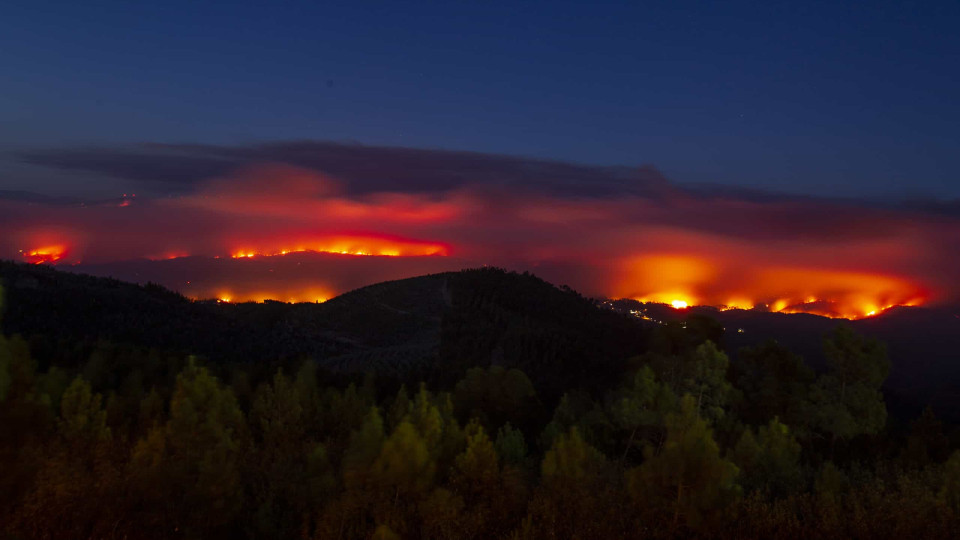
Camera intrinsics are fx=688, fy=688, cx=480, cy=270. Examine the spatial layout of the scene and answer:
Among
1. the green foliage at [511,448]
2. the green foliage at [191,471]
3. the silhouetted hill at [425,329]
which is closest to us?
the green foliage at [191,471]

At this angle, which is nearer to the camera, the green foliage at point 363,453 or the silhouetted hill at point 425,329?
the green foliage at point 363,453

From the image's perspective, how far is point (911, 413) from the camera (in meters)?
34.7

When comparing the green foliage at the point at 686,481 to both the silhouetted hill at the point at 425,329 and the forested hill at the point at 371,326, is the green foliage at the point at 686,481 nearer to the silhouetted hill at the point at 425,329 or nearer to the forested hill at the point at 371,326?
the silhouetted hill at the point at 425,329

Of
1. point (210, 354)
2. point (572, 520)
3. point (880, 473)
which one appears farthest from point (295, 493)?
point (210, 354)

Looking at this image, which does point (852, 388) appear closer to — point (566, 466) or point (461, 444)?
point (566, 466)

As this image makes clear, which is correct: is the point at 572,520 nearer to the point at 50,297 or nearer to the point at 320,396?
the point at 320,396

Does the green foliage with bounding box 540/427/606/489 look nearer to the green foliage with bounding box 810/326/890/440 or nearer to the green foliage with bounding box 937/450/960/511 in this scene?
the green foliage with bounding box 937/450/960/511

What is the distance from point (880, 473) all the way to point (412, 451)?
1268cm

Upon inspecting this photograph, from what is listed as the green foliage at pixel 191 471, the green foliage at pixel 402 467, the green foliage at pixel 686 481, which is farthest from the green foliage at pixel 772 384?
the green foliage at pixel 191 471

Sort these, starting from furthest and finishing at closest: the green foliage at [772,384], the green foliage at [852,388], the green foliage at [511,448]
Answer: the green foliage at [772,384] → the green foliage at [852,388] → the green foliage at [511,448]

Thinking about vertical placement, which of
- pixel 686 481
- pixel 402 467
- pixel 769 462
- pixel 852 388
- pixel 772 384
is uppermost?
pixel 686 481

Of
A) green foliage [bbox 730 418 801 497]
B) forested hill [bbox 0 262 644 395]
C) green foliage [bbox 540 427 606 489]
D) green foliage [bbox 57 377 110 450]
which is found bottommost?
forested hill [bbox 0 262 644 395]

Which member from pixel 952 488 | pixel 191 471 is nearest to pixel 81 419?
pixel 191 471

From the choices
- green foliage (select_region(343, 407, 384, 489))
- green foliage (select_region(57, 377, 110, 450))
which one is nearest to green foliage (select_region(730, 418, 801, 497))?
green foliage (select_region(343, 407, 384, 489))
